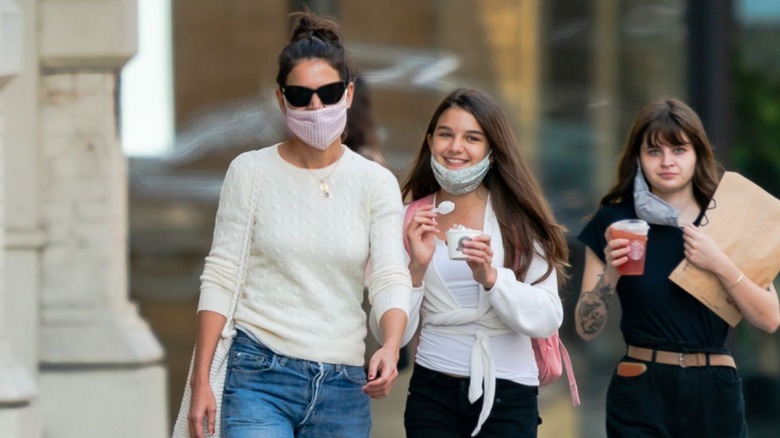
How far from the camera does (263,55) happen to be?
34.1ft

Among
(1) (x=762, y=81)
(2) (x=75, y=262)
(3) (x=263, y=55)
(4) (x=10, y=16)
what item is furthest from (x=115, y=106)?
(1) (x=762, y=81)

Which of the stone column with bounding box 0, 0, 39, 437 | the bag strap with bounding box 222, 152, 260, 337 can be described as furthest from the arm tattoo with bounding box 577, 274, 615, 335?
the stone column with bounding box 0, 0, 39, 437

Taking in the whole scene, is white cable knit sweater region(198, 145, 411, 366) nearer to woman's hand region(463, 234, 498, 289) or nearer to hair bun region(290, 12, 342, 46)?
woman's hand region(463, 234, 498, 289)

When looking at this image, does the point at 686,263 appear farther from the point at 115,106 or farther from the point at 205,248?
the point at 205,248

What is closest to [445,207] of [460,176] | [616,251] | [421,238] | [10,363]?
[460,176]

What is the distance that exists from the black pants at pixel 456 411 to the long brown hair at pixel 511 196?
39cm

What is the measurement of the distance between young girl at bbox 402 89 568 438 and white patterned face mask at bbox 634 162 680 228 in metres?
0.37

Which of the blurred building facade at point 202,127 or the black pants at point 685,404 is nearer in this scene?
the black pants at point 685,404

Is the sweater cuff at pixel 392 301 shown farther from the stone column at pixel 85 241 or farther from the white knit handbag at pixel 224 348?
the stone column at pixel 85 241

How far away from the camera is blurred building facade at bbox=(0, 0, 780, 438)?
739 centimetres

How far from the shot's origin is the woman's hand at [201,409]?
4160mm

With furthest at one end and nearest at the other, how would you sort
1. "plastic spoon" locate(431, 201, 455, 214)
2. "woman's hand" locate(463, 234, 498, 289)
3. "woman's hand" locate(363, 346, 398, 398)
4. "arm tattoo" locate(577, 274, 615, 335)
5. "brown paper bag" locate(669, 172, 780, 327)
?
"arm tattoo" locate(577, 274, 615, 335)
"brown paper bag" locate(669, 172, 780, 327)
"plastic spoon" locate(431, 201, 455, 214)
"woman's hand" locate(463, 234, 498, 289)
"woman's hand" locate(363, 346, 398, 398)

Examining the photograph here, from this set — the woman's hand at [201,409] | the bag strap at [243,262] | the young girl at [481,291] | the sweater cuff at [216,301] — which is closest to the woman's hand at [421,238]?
the young girl at [481,291]

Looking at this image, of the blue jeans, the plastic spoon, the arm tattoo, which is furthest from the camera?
the arm tattoo
